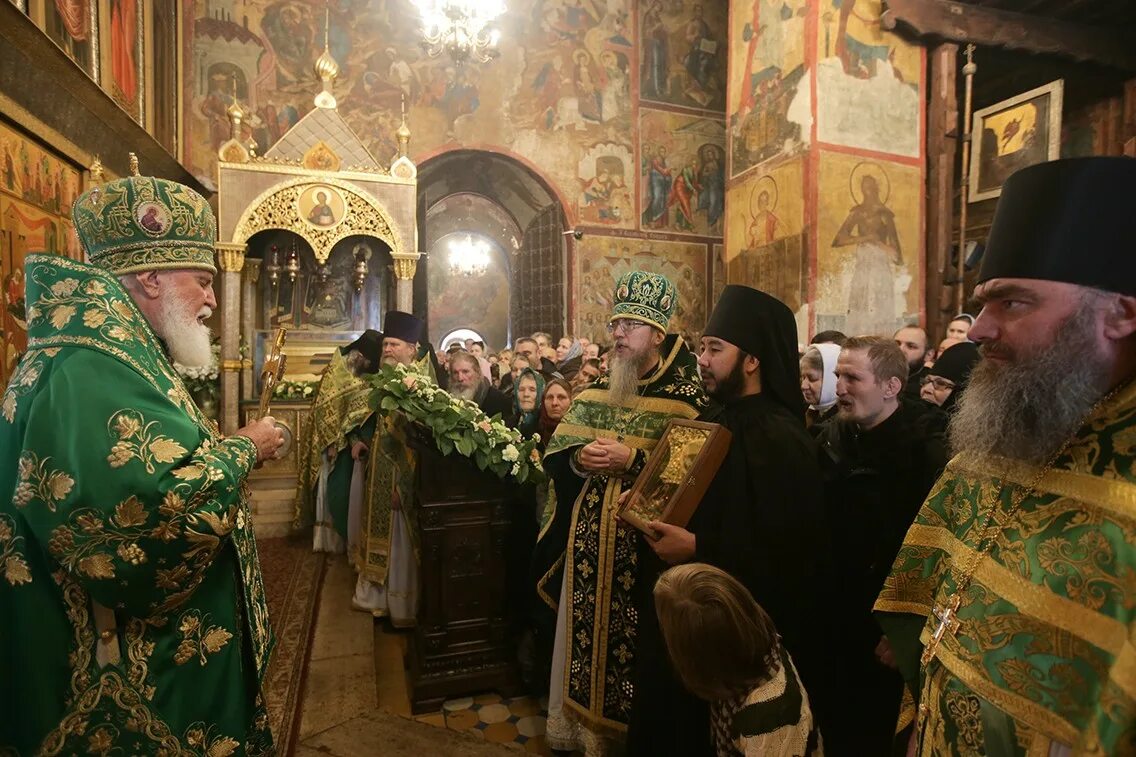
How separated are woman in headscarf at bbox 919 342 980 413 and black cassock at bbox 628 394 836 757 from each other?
1.65 meters

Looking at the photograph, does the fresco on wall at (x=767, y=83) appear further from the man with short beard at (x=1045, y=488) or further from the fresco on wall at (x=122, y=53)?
the man with short beard at (x=1045, y=488)

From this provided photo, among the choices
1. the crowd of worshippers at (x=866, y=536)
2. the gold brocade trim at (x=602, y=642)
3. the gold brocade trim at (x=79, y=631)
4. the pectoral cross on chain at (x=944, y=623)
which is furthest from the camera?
the gold brocade trim at (x=602, y=642)

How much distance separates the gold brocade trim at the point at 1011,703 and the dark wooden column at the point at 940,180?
30.3ft

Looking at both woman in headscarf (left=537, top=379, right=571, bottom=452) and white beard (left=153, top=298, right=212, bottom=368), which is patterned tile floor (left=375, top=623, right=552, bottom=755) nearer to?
woman in headscarf (left=537, top=379, right=571, bottom=452)

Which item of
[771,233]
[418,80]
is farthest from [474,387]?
[418,80]

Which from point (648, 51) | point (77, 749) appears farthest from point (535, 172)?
point (77, 749)

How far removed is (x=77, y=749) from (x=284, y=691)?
2.08 metres

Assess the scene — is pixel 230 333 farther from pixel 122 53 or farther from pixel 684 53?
pixel 684 53

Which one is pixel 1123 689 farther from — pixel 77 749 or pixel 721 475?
pixel 77 749

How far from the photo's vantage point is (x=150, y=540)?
1511mm

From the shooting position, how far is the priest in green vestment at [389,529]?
4.43m

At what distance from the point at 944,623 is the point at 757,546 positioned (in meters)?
0.89

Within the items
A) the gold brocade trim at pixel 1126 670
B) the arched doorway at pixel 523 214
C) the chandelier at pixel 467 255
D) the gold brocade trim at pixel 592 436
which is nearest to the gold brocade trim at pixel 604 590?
the gold brocade trim at pixel 592 436

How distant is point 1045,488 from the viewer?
3.84 feet
